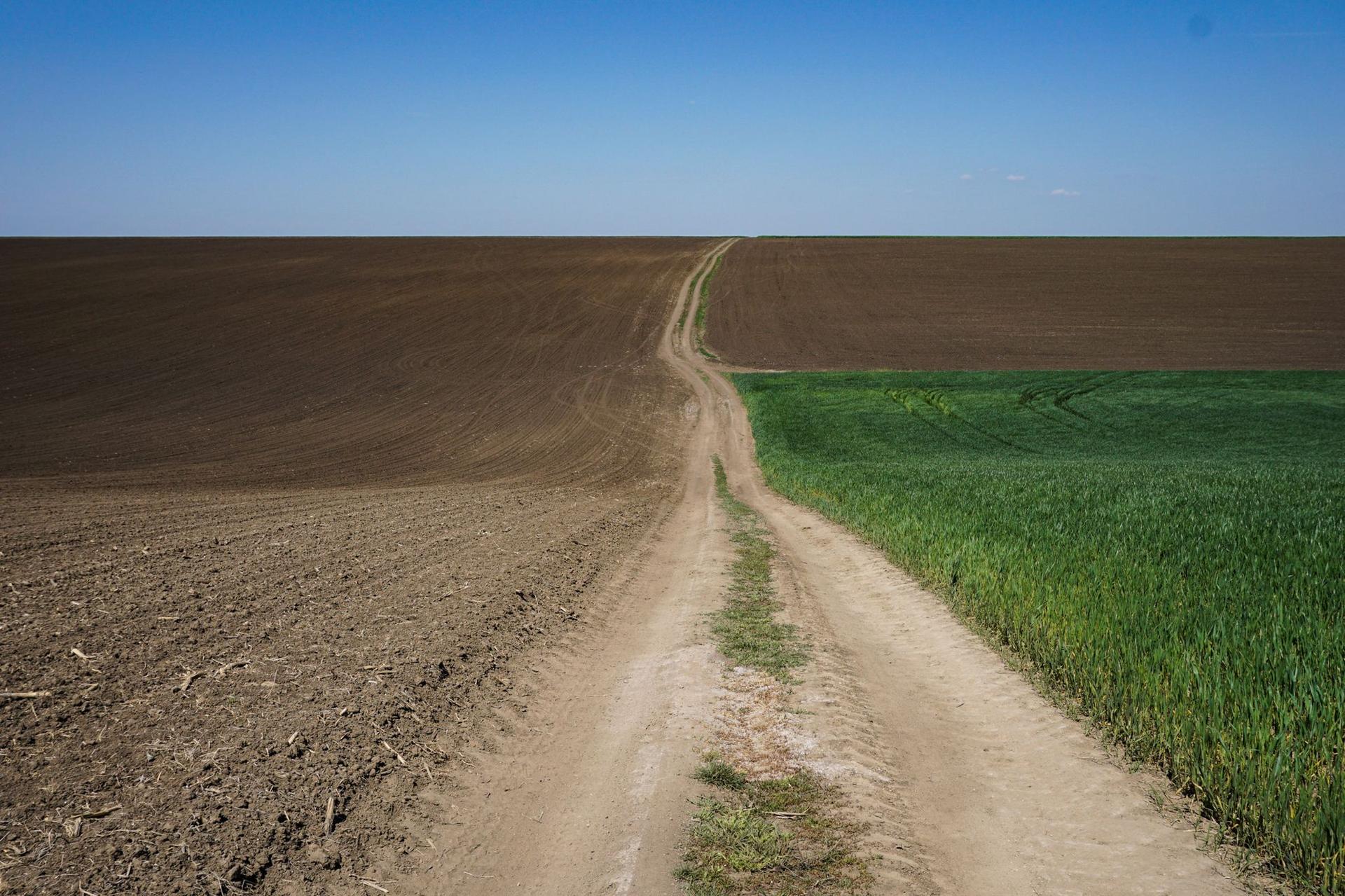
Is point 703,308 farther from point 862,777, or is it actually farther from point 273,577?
point 862,777

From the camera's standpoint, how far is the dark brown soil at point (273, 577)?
4902 millimetres

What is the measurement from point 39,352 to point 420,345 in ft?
54.9

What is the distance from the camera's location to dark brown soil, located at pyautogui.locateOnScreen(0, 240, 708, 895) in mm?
4902

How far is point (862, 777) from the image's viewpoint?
5633mm

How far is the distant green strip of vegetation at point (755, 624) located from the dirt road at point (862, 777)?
247 mm

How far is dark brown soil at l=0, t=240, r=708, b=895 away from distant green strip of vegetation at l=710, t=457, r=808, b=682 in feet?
5.95

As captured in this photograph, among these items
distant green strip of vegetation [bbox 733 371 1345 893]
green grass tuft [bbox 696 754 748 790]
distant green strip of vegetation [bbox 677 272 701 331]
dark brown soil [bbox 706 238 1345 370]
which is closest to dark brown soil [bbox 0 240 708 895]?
green grass tuft [bbox 696 754 748 790]

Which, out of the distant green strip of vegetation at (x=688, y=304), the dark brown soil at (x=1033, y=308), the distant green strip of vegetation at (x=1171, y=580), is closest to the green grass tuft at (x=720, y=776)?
the distant green strip of vegetation at (x=1171, y=580)

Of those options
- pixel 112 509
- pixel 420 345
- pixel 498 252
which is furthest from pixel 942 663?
pixel 498 252

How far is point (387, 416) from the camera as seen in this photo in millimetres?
30234

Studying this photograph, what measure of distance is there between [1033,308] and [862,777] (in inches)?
2175

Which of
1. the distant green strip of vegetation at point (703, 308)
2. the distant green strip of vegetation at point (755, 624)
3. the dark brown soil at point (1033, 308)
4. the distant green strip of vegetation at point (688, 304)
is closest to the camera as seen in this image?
the distant green strip of vegetation at point (755, 624)

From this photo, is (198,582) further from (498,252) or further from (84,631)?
(498,252)

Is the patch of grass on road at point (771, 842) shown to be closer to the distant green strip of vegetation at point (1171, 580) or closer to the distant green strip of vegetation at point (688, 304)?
the distant green strip of vegetation at point (1171, 580)
